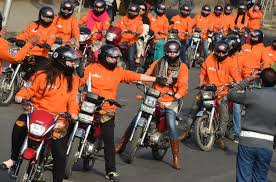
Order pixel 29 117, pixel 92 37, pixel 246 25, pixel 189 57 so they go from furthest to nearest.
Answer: pixel 246 25 < pixel 189 57 < pixel 92 37 < pixel 29 117

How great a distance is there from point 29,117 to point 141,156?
419 cm

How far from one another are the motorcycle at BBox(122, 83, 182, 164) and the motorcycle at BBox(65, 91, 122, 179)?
1003 millimetres

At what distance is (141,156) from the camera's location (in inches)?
503

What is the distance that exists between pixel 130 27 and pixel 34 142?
11.7 m

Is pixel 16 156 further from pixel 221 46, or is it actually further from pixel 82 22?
pixel 82 22

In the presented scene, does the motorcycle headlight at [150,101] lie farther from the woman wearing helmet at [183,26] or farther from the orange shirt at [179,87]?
the woman wearing helmet at [183,26]

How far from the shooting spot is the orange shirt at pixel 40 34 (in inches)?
599

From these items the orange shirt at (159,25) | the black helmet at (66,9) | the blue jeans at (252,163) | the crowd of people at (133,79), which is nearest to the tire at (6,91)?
the crowd of people at (133,79)

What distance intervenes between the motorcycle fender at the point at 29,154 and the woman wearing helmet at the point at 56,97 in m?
0.42

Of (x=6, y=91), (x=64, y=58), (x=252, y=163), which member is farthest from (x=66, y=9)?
(x=252, y=163)

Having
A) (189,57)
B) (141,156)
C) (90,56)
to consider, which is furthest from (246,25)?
(141,156)

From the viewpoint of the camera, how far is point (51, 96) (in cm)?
923

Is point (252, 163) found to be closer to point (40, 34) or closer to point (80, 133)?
point (80, 133)

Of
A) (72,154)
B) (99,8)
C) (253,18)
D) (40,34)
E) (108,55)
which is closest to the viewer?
(72,154)
